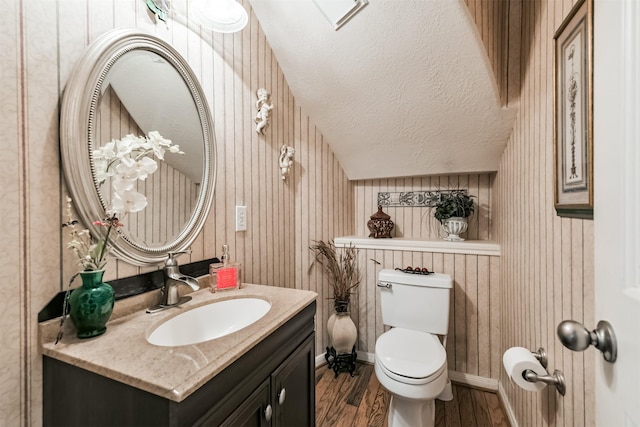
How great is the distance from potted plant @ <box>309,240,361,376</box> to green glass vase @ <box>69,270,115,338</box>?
1400mm

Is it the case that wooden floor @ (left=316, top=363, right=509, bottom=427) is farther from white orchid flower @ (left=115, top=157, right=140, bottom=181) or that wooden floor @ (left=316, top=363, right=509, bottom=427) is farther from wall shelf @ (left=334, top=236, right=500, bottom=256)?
white orchid flower @ (left=115, top=157, right=140, bottom=181)

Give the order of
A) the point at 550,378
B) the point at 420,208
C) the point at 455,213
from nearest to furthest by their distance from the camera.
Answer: the point at 550,378 < the point at 455,213 < the point at 420,208

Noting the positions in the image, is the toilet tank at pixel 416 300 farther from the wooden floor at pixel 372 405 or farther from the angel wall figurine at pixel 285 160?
the angel wall figurine at pixel 285 160

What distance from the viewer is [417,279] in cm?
183

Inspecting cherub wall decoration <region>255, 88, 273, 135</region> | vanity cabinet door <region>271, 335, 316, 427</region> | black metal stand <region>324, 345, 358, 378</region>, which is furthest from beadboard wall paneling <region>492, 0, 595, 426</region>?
cherub wall decoration <region>255, 88, 273, 135</region>

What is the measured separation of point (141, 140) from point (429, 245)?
6.08 ft

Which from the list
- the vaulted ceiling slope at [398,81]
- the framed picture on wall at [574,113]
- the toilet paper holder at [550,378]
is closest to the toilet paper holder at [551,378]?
the toilet paper holder at [550,378]

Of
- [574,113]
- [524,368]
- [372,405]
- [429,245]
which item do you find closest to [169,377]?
[524,368]

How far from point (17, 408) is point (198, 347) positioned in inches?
19.2

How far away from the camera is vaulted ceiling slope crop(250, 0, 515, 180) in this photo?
1.36m

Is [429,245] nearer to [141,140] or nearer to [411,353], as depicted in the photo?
[411,353]

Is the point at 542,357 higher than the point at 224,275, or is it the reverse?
the point at 224,275

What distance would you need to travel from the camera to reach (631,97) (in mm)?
420

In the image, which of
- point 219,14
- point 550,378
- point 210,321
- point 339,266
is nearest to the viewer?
point 550,378
